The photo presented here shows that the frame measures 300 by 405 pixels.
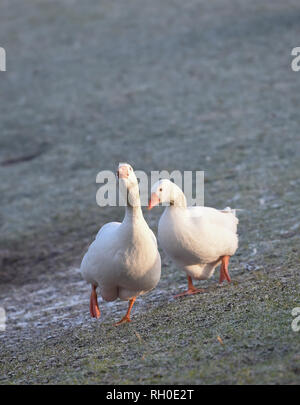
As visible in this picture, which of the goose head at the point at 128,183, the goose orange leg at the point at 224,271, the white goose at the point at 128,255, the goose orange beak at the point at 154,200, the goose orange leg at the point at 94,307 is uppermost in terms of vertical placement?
the goose head at the point at 128,183

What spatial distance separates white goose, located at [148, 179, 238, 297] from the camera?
273 inches

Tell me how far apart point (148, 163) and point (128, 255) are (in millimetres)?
7937

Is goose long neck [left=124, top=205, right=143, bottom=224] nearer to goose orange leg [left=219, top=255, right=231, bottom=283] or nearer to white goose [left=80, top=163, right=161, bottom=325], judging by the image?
white goose [left=80, top=163, right=161, bottom=325]

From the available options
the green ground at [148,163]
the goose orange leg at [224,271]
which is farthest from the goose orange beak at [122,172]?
the goose orange leg at [224,271]

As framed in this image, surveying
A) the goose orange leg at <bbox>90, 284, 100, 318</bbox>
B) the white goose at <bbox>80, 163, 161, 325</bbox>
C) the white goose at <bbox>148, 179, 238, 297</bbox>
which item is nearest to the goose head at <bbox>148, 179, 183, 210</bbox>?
the white goose at <bbox>148, 179, 238, 297</bbox>

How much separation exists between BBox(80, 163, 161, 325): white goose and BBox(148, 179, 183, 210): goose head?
46 centimetres

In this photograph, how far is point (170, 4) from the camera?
2444 cm

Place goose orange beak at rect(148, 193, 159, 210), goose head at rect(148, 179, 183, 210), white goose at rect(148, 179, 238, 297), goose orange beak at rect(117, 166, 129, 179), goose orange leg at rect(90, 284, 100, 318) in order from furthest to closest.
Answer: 1. goose orange leg at rect(90, 284, 100, 318)
2. white goose at rect(148, 179, 238, 297)
3. goose head at rect(148, 179, 183, 210)
4. goose orange beak at rect(148, 193, 159, 210)
5. goose orange beak at rect(117, 166, 129, 179)

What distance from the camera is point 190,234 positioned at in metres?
6.99

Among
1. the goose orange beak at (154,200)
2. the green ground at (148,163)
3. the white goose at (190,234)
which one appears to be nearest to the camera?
the green ground at (148,163)

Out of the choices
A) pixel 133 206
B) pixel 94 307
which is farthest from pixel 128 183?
pixel 94 307

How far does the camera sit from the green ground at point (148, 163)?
17.8 feet

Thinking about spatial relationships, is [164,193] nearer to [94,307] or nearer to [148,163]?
[94,307]

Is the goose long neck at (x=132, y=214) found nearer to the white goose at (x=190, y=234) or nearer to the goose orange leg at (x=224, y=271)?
the white goose at (x=190, y=234)
